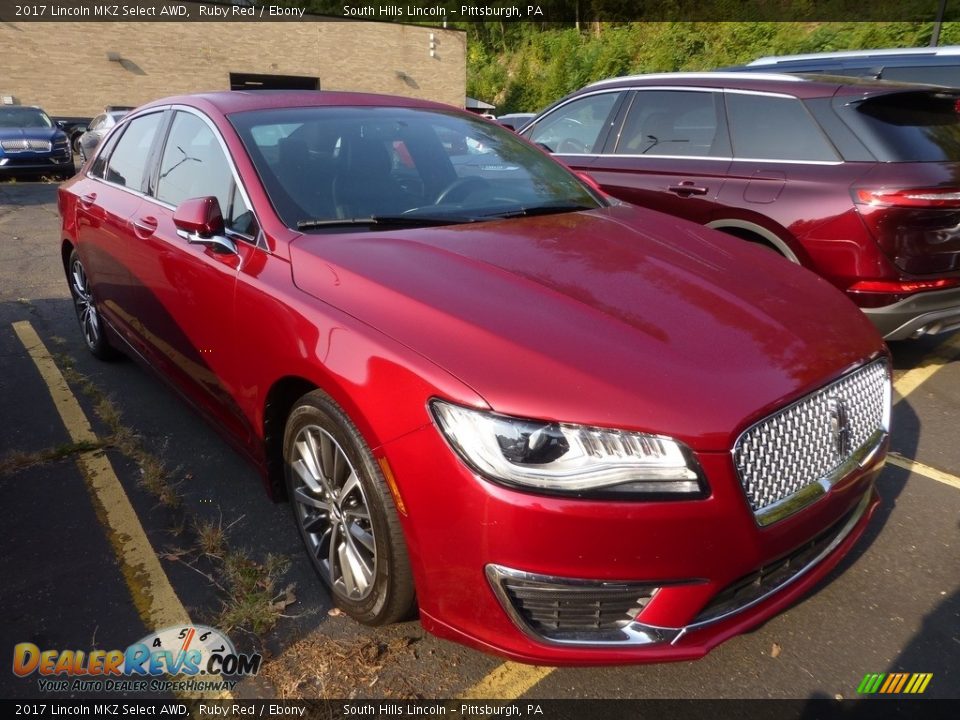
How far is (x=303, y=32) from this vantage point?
2981cm

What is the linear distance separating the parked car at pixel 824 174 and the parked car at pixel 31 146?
45.4 feet

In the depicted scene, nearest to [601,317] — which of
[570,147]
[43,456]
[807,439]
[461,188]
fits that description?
[807,439]

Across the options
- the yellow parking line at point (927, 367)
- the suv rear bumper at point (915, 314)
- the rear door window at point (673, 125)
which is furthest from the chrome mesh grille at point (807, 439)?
the rear door window at point (673, 125)

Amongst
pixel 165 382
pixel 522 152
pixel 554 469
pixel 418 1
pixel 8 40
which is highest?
pixel 418 1

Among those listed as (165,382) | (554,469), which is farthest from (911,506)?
(165,382)

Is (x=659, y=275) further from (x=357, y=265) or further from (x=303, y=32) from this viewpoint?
(x=303, y=32)

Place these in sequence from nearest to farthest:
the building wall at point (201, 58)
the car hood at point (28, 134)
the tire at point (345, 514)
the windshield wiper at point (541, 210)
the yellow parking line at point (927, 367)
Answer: the tire at point (345, 514), the windshield wiper at point (541, 210), the yellow parking line at point (927, 367), the car hood at point (28, 134), the building wall at point (201, 58)

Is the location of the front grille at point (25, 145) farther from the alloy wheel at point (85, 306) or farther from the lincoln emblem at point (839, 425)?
the lincoln emblem at point (839, 425)

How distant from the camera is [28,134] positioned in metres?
14.6

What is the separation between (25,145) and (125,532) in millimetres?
14732

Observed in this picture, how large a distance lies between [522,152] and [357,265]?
1.63m

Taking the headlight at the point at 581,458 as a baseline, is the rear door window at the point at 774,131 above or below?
above

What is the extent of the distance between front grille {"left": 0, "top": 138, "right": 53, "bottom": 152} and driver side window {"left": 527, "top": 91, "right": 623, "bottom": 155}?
42.4 ft

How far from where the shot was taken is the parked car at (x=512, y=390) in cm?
179
